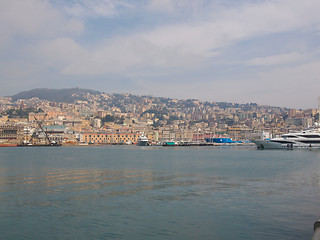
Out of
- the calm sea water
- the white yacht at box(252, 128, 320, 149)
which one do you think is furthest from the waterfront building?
the calm sea water

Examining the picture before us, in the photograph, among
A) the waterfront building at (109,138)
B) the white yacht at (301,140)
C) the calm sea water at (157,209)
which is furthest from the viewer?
the waterfront building at (109,138)

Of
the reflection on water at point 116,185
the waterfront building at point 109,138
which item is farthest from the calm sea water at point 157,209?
the waterfront building at point 109,138

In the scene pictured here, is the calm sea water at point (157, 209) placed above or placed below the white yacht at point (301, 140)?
below

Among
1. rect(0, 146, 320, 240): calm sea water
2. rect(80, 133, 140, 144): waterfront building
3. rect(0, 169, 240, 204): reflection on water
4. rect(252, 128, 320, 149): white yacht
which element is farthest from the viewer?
rect(80, 133, 140, 144): waterfront building

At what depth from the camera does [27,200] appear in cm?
1370

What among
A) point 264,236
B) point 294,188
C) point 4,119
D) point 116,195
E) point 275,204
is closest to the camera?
point 264,236

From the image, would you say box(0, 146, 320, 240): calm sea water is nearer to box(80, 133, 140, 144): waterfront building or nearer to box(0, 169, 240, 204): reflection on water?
box(0, 169, 240, 204): reflection on water

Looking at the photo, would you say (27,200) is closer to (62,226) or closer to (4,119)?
(62,226)

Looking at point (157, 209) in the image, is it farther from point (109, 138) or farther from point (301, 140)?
point (109, 138)

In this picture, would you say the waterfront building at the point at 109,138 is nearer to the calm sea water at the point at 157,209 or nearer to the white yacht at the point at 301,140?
the white yacht at the point at 301,140

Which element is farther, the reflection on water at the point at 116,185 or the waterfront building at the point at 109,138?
the waterfront building at the point at 109,138

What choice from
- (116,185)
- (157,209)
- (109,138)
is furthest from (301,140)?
(109,138)

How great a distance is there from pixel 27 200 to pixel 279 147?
57.9m

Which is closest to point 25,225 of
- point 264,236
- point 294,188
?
point 264,236
